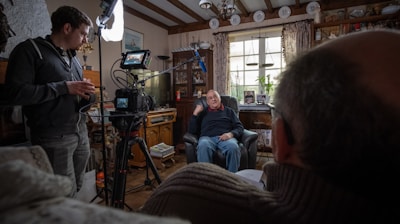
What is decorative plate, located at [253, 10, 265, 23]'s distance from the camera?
11.7 ft

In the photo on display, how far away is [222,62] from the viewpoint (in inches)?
151

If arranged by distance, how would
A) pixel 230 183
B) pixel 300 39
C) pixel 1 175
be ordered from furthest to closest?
pixel 300 39
pixel 230 183
pixel 1 175

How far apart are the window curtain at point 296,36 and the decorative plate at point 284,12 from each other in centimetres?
15

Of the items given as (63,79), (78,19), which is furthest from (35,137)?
(78,19)

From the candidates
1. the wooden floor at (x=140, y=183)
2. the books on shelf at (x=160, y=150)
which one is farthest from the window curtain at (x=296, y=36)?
the books on shelf at (x=160, y=150)

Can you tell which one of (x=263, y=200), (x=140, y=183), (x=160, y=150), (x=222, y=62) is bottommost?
(x=140, y=183)

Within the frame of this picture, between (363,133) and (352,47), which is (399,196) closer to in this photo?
(363,133)

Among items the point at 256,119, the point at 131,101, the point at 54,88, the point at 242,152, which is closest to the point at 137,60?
the point at 131,101

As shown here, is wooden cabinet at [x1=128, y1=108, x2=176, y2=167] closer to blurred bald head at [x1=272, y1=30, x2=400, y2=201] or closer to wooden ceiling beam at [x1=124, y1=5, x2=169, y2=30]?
wooden ceiling beam at [x1=124, y1=5, x2=169, y2=30]

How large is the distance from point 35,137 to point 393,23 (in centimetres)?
392

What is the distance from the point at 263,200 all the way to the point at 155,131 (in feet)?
9.23

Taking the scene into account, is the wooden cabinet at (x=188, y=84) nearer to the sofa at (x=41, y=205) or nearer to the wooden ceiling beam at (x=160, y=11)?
the wooden ceiling beam at (x=160, y=11)

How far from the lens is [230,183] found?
403 millimetres

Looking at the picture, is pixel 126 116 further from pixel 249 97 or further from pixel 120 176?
pixel 249 97
